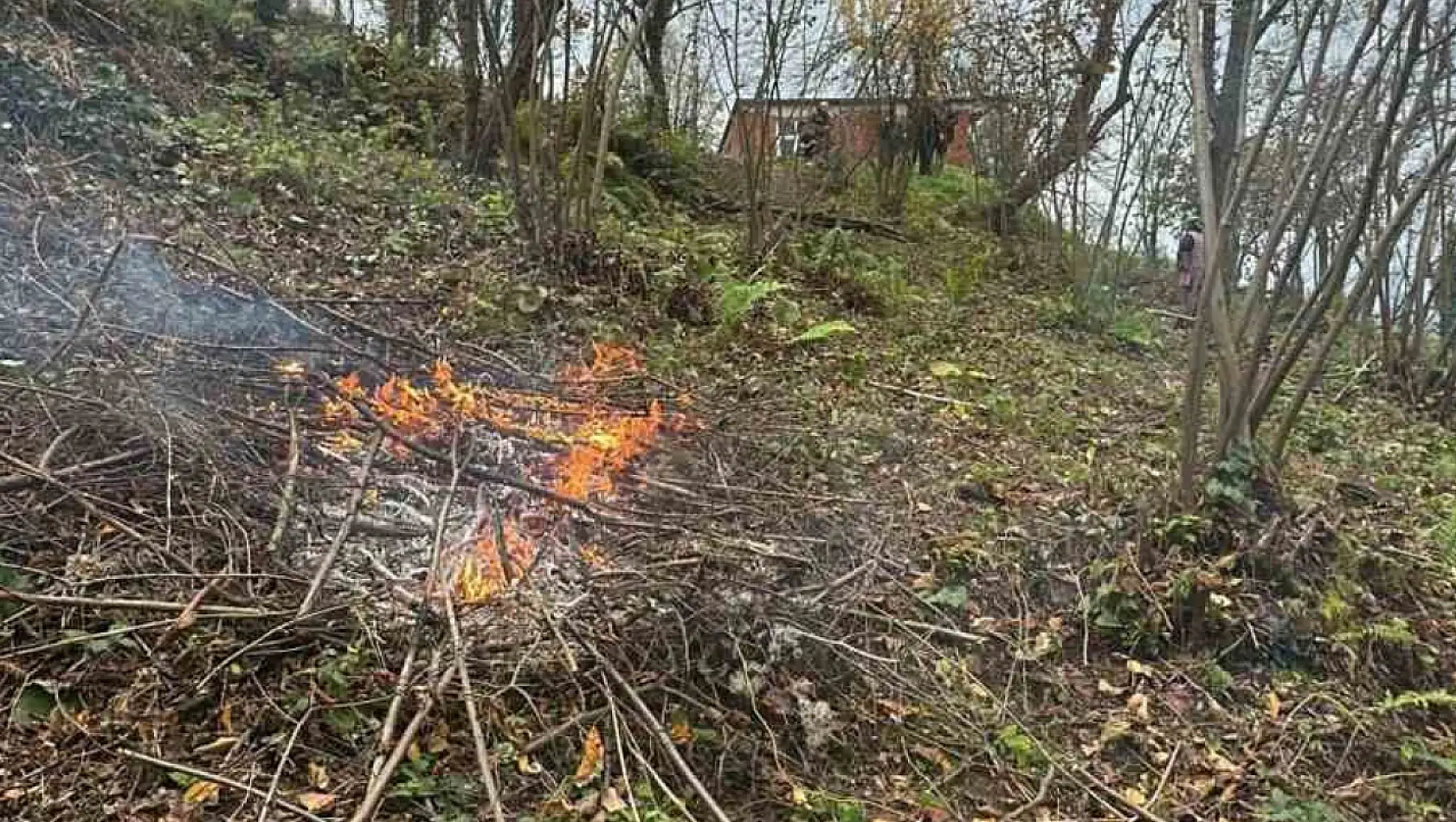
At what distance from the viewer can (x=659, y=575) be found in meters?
2.87

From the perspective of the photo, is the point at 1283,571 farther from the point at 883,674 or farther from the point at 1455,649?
the point at 883,674

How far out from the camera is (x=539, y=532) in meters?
3.07

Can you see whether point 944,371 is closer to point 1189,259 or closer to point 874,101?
point 874,101

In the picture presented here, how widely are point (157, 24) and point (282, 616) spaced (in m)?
6.72

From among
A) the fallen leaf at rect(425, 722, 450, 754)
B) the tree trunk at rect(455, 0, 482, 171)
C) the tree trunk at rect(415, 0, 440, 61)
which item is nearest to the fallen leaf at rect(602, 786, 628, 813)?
the fallen leaf at rect(425, 722, 450, 754)

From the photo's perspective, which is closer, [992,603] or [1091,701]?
[1091,701]

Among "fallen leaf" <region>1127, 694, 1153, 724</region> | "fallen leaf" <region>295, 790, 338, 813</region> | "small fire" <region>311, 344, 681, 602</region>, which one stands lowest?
"fallen leaf" <region>295, 790, 338, 813</region>

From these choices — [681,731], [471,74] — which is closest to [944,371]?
[681,731]

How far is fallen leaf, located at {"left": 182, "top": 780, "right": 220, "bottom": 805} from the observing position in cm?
206

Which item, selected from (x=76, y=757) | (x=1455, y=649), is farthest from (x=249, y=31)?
(x=1455, y=649)

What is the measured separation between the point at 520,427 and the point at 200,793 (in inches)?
73.5

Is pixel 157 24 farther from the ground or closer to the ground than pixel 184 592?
farther from the ground

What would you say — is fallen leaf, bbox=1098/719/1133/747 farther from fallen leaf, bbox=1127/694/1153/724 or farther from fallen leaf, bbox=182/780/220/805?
fallen leaf, bbox=182/780/220/805

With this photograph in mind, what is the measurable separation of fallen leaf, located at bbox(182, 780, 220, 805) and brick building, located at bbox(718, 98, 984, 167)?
6.15m
